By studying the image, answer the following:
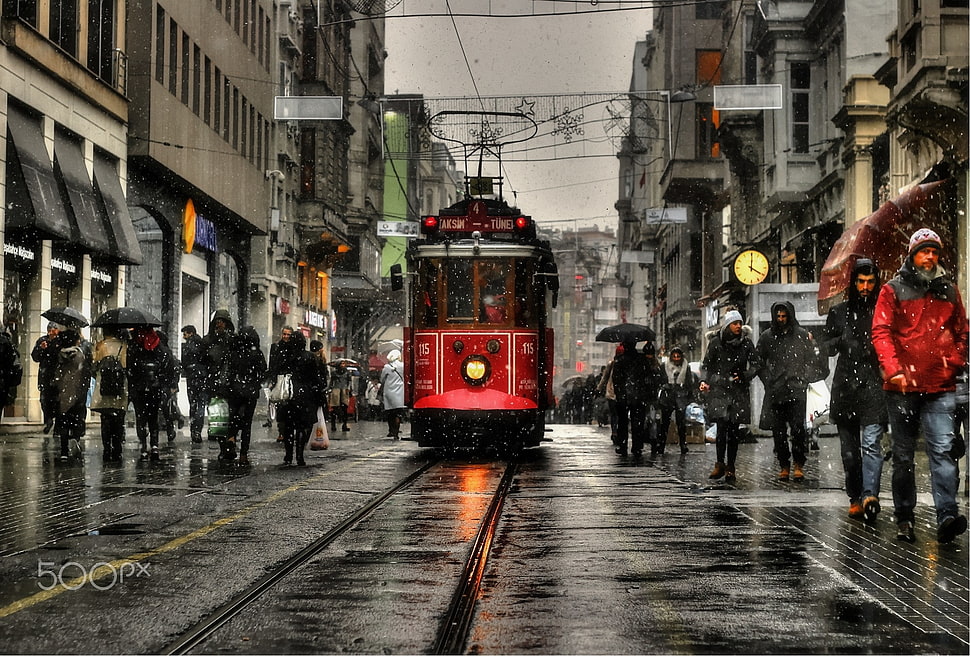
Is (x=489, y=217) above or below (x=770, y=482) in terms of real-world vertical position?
above

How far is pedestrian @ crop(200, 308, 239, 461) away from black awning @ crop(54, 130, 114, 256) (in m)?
9.99

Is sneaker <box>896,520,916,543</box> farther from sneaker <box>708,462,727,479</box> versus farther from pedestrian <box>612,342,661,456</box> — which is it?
pedestrian <box>612,342,661,456</box>

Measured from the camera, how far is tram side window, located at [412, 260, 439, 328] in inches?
740

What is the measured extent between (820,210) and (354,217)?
113 ft

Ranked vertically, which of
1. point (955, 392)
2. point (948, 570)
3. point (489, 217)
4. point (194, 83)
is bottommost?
point (948, 570)

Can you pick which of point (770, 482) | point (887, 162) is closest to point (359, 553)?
point (770, 482)

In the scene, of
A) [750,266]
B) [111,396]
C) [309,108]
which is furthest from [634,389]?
[750,266]

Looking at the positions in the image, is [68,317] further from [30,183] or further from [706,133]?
[706,133]

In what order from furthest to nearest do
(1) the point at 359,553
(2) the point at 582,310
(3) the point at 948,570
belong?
(2) the point at 582,310, (1) the point at 359,553, (3) the point at 948,570

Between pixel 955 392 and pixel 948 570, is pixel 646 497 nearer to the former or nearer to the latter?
pixel 955 392

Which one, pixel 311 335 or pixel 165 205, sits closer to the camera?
pixel 165 205

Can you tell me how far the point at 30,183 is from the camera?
2398cm

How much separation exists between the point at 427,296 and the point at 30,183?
8654 millimetres

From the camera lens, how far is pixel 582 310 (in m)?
145
